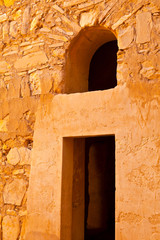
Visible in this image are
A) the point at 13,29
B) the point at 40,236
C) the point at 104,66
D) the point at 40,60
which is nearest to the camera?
the point at 40,236

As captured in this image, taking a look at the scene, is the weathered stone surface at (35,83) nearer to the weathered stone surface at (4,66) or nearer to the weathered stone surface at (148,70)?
the weathered stone surface at (4,66)

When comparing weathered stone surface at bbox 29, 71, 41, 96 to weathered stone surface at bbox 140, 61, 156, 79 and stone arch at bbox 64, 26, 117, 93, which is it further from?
weathered stone surface at bbox 140, 61, 156, 79

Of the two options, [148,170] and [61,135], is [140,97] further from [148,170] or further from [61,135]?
[61,135]

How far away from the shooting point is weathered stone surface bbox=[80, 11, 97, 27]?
11.4 ft

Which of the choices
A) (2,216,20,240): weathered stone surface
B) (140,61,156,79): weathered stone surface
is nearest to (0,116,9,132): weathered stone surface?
(2,216,20,240): weathered stone surface

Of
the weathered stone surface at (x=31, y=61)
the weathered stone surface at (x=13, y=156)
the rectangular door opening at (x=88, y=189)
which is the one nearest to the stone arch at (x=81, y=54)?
the weathered stone surface at (x=31, y=61)

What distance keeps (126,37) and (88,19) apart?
0.58 m

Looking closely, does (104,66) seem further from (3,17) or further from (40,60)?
(3,17)

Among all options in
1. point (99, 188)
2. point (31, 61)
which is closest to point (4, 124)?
point (31, 61)

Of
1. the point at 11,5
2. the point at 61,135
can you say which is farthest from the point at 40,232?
the point at 11,5

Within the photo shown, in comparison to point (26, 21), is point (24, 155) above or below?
below

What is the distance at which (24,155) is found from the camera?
3680 mm

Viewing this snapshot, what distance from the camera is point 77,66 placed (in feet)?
12.8

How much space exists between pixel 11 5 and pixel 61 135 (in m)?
2.08
